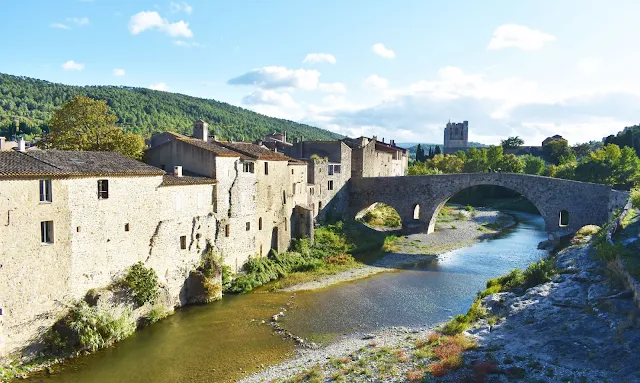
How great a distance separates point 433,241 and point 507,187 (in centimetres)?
838

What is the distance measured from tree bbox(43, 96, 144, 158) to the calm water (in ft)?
39.3

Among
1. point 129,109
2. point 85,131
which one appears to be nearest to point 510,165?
point 85,131

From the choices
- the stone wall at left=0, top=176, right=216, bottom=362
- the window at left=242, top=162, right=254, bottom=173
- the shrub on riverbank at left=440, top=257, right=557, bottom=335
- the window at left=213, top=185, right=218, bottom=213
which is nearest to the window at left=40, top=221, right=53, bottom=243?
the stone wall at left=0, top=176, right=216, bottom=362

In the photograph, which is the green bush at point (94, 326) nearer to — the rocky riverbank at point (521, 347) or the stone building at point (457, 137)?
the rocky riverbank at point (521, 347)

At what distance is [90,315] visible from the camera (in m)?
20.1

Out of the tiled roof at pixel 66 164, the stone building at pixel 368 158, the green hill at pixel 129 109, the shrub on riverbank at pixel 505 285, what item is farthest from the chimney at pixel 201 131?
the green hill at pixel 129 109

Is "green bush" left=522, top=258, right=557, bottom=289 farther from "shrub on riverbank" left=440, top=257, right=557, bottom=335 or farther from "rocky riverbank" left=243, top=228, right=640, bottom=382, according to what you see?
"rocky riverbank" left=243, top=228, right=640, bottom=382

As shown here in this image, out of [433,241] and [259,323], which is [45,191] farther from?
[433,241]

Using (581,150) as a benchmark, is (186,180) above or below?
below

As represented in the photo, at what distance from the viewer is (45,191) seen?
62.4 feet

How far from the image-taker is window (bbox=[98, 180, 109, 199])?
845 inches

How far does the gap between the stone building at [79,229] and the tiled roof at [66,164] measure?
4 cm

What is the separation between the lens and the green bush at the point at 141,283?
22531 mm

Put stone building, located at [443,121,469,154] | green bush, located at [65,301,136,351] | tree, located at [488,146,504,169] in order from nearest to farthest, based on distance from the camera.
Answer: green bush, located at [65,301,136,351], tree, located at [488,146,504,169], stone building, located at [443,121,469,154]
